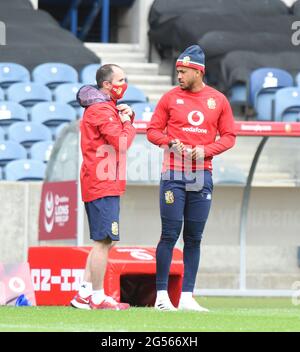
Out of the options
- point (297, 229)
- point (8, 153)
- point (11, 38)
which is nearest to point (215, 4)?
point (11, 38)

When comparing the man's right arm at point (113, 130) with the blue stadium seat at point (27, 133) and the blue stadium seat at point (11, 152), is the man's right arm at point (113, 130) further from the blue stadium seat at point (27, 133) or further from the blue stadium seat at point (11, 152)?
the blue stadium seat at point (27, 133)

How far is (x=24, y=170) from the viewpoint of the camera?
54.9ft

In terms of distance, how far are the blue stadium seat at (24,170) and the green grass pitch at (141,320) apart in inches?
Result: 254

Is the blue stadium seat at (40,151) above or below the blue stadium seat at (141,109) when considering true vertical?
below

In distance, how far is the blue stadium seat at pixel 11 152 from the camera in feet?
56.2

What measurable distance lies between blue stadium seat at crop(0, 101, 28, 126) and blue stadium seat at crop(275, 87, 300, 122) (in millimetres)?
3348

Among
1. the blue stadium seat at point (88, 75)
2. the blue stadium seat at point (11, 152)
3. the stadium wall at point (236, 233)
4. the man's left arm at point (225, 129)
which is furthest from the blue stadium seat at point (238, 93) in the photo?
the man's left arm at point (225, 129)

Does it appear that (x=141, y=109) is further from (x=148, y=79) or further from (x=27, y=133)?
(x=148, y=79)

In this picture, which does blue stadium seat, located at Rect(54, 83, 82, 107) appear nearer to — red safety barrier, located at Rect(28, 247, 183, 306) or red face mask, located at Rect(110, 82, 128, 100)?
red safety barrier, located at Rect(28, 247, 183, 306)

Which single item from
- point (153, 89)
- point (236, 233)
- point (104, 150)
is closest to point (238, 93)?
point (153, 89)

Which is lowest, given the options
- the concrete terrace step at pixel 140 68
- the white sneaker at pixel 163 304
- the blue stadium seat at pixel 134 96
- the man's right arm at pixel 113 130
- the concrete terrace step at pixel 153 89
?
the white sneaker at pixel 163 304

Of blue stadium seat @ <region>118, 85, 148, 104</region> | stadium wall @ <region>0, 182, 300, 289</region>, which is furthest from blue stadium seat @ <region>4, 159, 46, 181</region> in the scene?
blue stadium seat @ <region>118, 85, 148, 104</region>

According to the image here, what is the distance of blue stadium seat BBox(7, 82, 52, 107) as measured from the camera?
18.5 m

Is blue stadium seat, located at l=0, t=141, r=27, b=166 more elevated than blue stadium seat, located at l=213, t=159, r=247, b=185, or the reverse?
blue stadium seat, located at l=0, t=141, r=27, b=166
